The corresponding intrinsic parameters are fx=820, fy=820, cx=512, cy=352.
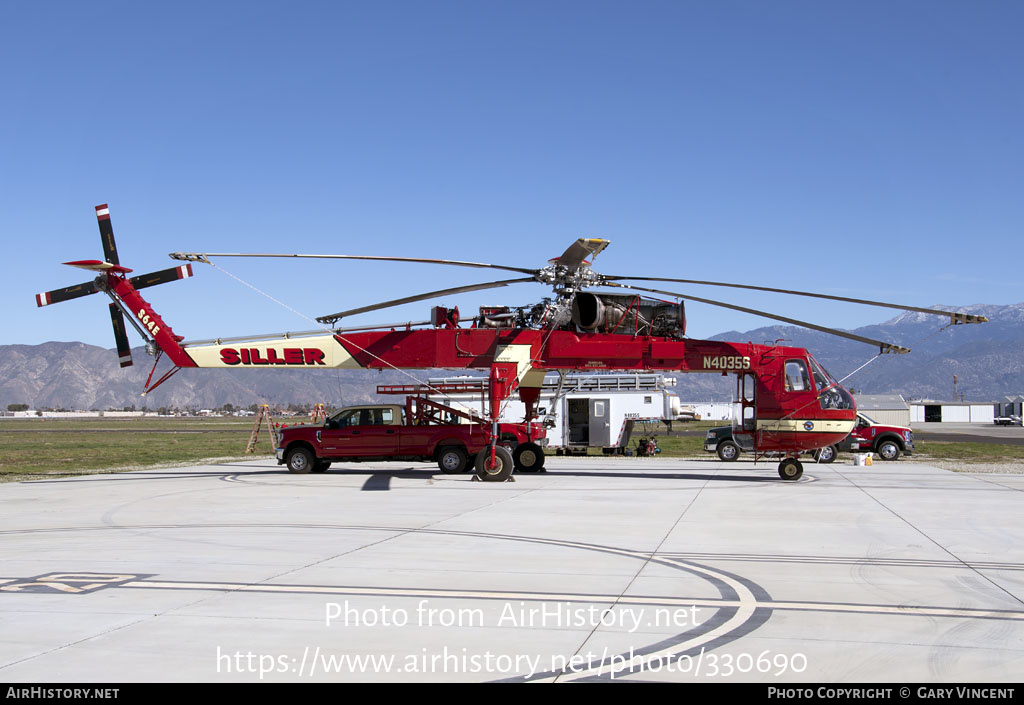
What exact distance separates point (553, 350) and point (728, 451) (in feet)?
39.6

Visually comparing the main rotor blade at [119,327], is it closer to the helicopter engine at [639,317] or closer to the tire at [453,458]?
the tire at [453,458]

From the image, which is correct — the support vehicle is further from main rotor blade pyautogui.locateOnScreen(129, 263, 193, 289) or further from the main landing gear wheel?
main rotor blade pyautogui.locateOnScreen(129, 263, 193, 289)

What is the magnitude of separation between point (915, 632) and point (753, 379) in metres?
14.9

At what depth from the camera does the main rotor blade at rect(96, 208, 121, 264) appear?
1981 cm

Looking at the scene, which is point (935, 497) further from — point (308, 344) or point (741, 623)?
point (308, 344)

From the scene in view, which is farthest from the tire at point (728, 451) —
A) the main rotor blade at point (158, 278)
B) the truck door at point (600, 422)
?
the main rotor blade at point (158, 278)

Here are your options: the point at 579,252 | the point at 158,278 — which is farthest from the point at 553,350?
the point at 158,278

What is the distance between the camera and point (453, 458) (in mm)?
21141

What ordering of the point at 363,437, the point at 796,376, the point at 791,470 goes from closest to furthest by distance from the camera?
the point at 791,470, the point at 796,376, the point at 363,437

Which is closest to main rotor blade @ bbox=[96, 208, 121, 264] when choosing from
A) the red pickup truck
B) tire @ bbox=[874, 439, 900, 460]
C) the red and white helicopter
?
the red and white helicopter

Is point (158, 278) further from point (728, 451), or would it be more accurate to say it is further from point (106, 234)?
point (728, 451)

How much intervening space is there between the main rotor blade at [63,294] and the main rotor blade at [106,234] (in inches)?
34.1

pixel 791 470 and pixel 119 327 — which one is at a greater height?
pixel 119 327

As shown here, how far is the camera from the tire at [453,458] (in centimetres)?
2114
